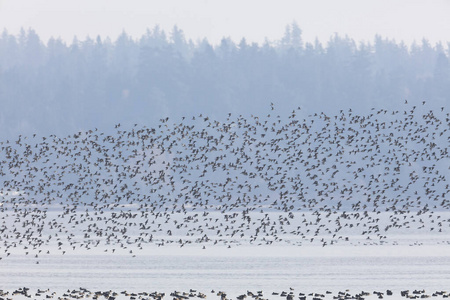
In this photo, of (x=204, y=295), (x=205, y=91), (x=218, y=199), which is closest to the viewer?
(x=204, y=295)

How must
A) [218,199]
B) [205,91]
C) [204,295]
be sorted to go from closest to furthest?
[204,295], [218,199], [205,91]

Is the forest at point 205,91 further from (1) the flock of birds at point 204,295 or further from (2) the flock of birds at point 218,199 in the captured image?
(1) the flock of birds at point 204,295

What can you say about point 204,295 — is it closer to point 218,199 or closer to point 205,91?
point 218,199

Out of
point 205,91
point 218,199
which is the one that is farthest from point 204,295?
point 205,91

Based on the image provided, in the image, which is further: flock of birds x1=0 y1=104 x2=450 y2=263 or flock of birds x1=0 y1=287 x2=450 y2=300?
flock of birds x1=0 y1=104 x2=450 y2=263

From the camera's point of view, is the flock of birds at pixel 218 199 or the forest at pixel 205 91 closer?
the flock of birds at pixel 218 199

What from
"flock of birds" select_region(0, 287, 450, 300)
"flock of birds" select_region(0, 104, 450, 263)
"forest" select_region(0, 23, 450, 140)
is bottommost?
"flock of birds" select_region(0, 287, 450, 300)

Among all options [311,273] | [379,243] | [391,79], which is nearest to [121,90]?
[391,79]

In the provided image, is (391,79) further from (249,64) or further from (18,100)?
(18,100)

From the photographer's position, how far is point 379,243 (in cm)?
9244

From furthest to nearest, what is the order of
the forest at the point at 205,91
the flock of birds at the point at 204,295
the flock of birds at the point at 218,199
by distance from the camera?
the forest at the point at 205,91, the flock of birds at the point at 218,199, the flock of birds at the point at 204,295

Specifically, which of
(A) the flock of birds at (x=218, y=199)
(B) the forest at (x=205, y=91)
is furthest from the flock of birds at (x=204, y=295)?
(B) the forest at (x=205, y=91)

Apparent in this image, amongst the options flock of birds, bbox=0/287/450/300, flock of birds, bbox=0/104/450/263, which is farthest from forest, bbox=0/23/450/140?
flock of birds, bbox=0/287/450/300

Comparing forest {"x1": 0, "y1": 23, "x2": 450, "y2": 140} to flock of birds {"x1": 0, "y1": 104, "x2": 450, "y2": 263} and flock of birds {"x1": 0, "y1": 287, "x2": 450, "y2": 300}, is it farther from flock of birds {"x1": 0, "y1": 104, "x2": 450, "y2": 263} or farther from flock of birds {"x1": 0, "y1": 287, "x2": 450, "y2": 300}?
flock of birds {"x1": 0, "y1": 287, "x2": 450, "y2": 300}
